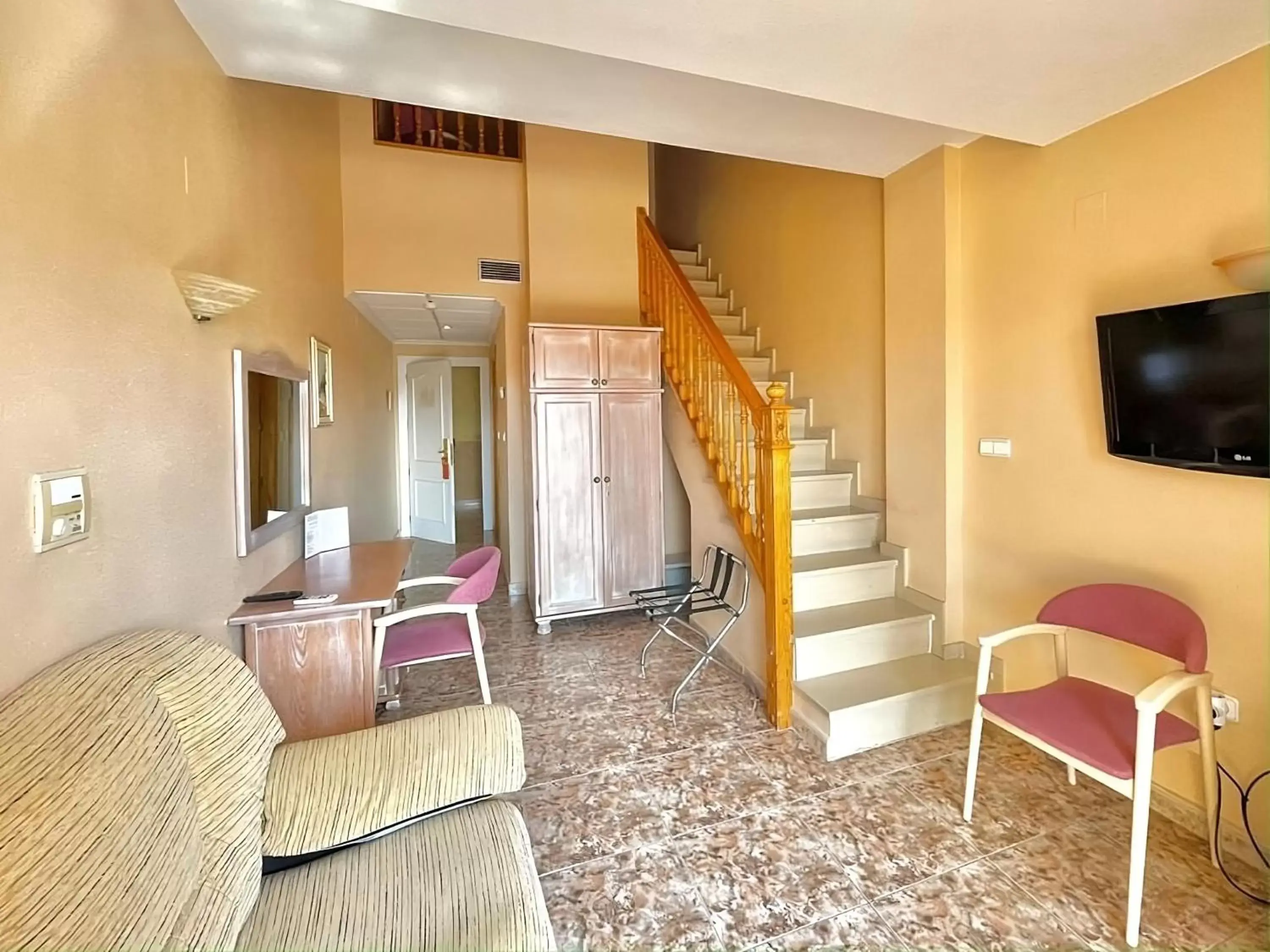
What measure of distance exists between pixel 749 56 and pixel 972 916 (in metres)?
2.74

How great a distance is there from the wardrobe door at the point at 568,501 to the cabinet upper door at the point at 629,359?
0.20 meters

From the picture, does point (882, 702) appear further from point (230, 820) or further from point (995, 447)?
point (230, 820)

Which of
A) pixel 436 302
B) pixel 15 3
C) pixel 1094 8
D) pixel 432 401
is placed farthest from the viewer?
pixel 432 401

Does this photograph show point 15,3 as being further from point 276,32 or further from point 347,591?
point 347,591

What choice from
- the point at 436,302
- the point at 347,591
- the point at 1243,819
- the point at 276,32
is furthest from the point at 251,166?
the point at 1243,819

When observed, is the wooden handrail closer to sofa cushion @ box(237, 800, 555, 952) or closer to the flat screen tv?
the flat screen tv

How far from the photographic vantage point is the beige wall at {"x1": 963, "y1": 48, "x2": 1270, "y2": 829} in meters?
1.81

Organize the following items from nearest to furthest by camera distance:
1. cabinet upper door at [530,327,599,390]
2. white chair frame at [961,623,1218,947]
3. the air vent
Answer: white chair frame at [961,623,1218,947] → cabinet upper door at [530,327,599,390] → the air vent

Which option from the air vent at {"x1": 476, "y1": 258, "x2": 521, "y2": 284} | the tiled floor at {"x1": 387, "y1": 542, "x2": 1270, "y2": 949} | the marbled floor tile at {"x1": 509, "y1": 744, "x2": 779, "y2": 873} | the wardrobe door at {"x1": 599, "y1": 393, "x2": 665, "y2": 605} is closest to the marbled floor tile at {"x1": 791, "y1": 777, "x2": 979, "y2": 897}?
the tiled floor at {"x1": 387, "y1": 542, "x2": 1270, "y2": 949}

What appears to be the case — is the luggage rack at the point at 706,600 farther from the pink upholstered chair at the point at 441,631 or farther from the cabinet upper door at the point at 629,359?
the cabinet upper door at the point at 629,359

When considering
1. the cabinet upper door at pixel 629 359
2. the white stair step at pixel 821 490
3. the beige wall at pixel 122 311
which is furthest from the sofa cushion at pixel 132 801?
the white stair step at pixel 821 490

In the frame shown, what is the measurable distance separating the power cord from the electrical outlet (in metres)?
0.15

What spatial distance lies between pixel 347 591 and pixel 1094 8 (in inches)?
123

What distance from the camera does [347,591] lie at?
88.0 inches
